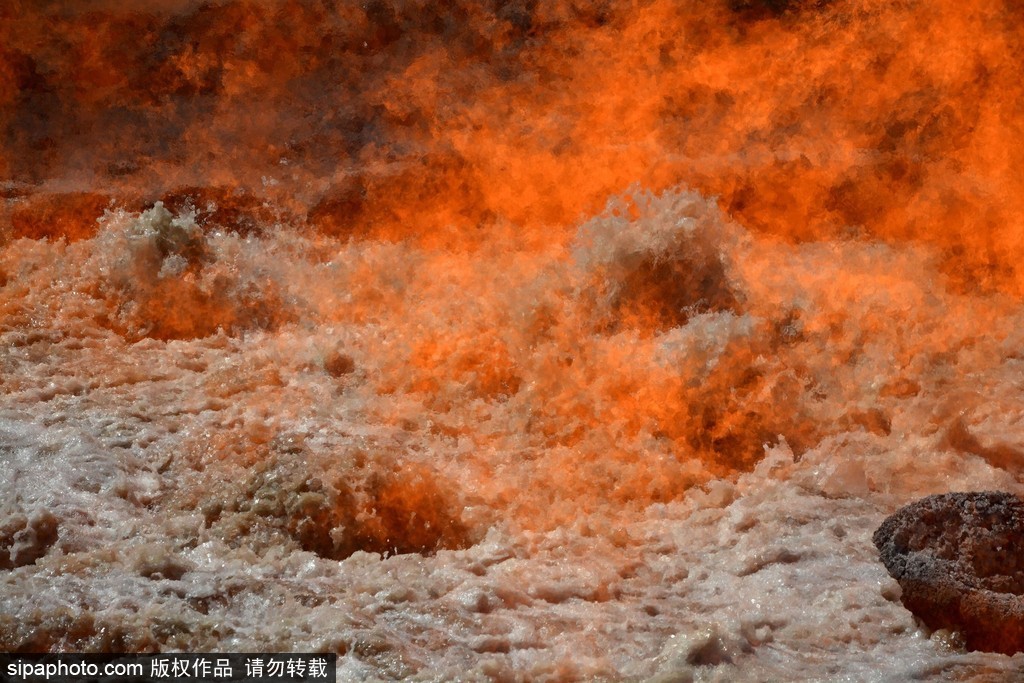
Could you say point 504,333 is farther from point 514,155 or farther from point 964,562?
point 964,562

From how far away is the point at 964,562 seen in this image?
12.2ft

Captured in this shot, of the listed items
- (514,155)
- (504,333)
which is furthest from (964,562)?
(514,155)

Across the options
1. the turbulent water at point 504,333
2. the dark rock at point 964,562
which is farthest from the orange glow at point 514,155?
the dark rock at point 964,562

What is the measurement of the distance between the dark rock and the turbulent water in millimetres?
100

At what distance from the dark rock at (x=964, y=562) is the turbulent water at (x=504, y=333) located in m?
0.10

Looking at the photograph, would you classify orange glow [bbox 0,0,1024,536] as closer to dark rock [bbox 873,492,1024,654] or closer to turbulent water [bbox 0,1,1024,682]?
turbulent water [bbox 0,1,1024,682]

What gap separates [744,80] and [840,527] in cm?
414

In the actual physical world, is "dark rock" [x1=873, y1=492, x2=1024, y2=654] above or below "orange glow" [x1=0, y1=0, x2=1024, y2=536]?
below

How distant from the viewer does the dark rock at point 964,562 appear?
3.49 meters

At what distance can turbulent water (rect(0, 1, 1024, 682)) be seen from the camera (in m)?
3.68

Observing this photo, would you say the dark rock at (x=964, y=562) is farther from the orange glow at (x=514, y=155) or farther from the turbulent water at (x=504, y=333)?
the orange glow at (x=514, y=155)

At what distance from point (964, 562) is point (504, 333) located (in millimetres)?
2838

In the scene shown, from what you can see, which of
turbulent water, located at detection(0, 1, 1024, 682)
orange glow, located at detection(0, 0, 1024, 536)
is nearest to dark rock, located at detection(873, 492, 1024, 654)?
turbulent water, located at detection(0, 1, 1024, 682)

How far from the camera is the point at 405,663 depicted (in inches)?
132
